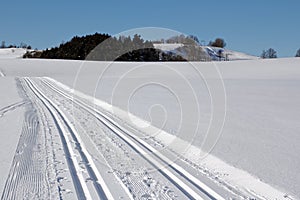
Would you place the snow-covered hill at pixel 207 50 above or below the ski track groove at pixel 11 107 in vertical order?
above

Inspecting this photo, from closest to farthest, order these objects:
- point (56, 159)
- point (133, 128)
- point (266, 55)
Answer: point (56, 159), point (133, 128), point (266, 55)

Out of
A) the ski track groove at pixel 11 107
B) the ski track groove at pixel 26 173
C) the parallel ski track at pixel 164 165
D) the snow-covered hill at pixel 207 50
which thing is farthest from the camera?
the ski track groove at pixel 11 107

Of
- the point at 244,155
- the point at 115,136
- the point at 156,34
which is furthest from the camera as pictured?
the point at 115,136

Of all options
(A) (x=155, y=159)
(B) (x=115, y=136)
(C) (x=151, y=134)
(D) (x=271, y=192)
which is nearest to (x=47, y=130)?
(B) (x=115, y=136)

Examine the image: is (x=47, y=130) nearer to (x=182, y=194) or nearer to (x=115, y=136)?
(x=115, y=136)

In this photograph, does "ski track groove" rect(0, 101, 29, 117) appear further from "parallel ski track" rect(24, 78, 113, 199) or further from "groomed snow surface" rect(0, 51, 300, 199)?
"parallel ski track" rect(24, 78, 113, 199)

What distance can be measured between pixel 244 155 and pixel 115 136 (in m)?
3.23

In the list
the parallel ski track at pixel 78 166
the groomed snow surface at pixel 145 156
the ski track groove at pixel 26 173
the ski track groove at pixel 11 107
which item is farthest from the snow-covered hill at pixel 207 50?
the ski track groove at pixel 11 107

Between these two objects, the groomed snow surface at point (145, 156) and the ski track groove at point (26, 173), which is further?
the groomed snow surface at point (145, 156)

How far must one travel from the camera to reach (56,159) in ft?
20.8

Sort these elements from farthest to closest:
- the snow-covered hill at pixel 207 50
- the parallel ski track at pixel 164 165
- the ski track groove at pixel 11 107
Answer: the ski track groove at pixel 11 107 → the snow-covered hill at pixel 207 50 → the parallel ski track at pixel 164 165

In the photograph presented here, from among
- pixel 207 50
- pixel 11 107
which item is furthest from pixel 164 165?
pixel 207 50

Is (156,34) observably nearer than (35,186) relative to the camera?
No

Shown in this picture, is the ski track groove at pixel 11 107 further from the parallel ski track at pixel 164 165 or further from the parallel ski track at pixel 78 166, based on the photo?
the parallel ski track at pixel 164 165
